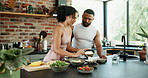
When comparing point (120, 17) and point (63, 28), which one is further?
point (120, 17)

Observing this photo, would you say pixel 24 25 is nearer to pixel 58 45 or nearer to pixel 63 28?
pixel 63 28

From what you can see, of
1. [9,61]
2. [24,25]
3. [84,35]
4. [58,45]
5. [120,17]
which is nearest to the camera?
[9,61]

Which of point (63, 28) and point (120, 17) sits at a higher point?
point (120, 17)

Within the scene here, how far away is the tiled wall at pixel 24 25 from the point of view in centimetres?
343

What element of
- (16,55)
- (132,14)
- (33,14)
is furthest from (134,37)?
(16,55)

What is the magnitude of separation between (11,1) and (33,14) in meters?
0.56

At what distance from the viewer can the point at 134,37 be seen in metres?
4.61

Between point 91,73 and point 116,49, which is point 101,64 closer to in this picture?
point 91,73

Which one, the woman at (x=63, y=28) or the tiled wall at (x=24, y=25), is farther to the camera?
the tiled wall at (x=24, y=25)

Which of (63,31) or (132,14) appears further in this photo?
(132,14)

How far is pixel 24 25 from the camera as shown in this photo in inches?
145

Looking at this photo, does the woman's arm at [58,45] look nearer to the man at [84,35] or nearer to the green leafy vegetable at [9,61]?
the man at [84,35]

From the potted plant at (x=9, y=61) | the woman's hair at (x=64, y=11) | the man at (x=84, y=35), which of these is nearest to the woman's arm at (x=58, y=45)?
the woman's hair at (x=64, y=11)

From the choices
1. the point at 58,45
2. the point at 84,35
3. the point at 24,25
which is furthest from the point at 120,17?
the point at 58,45
